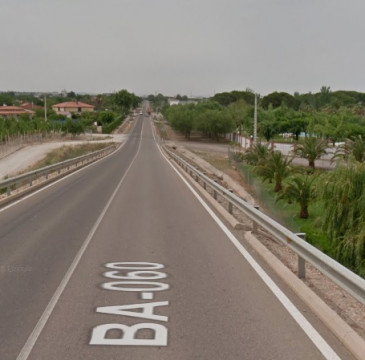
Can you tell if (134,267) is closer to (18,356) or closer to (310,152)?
(18,356)

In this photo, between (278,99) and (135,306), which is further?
(278,99)

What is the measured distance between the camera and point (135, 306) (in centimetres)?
629

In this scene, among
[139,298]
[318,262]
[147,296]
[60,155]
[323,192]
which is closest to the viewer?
[318,262]

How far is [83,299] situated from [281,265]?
320cm

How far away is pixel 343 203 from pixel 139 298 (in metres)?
9.13

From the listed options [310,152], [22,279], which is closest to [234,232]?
[22,279]

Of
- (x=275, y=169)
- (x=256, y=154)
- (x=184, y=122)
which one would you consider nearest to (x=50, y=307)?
(x=275, y=169)

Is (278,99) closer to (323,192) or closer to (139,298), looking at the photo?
(323,192)

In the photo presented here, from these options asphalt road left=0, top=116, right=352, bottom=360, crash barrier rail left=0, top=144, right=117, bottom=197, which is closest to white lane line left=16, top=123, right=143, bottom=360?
asphalt road left=0, top=116, right=352, bottom=360

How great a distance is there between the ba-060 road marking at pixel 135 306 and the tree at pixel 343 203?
22.6 ft

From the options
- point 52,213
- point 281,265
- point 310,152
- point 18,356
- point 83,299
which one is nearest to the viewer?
point 18,356

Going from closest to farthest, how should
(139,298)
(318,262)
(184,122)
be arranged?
1. (318,262)
2. (139,298)
3. (184,122)

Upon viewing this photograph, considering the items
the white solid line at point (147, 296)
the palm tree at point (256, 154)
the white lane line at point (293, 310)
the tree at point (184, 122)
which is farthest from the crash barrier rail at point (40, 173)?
the tree at point (184, 122)

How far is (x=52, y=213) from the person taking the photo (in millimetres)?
14453
